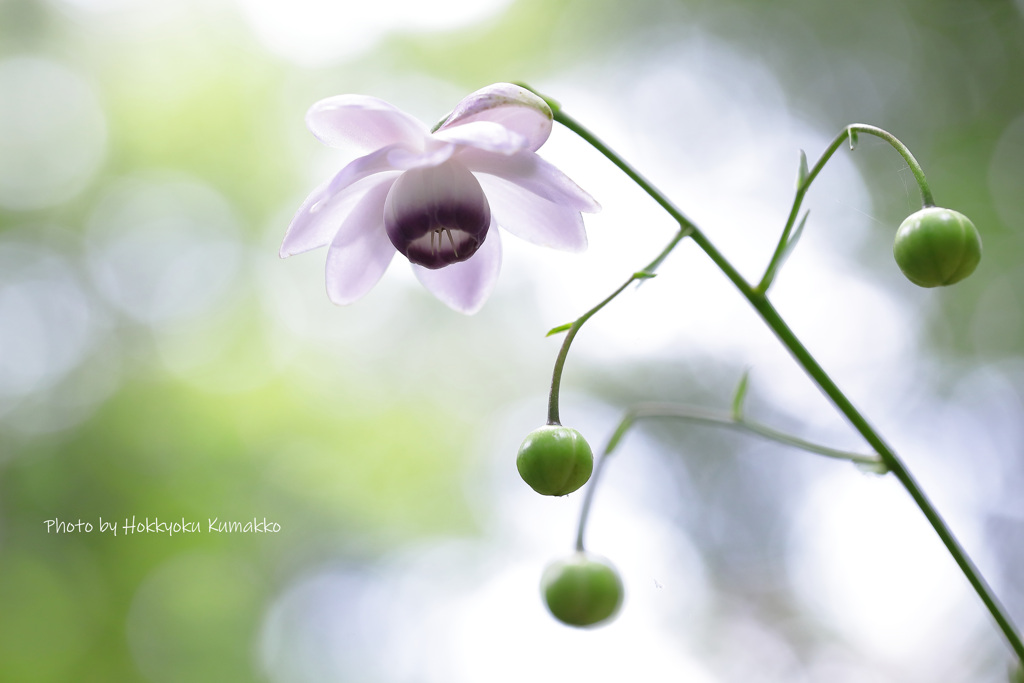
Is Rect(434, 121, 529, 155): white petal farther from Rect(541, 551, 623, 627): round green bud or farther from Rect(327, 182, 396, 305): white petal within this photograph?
Rect(541, 551, 623, 627): round green bud

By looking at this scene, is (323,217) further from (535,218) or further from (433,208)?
(535,218)

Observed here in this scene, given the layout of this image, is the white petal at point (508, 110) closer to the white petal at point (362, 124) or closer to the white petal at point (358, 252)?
the white petal at point (362, 124)

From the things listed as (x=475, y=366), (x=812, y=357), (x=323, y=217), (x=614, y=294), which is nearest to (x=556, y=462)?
(x=614, y=294)

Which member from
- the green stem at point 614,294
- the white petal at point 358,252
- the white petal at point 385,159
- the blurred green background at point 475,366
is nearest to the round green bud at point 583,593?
the green stem at point 614,294

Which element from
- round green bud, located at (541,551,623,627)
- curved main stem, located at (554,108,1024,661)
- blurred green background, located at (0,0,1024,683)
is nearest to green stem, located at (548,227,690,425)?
curved main stem, located at (554,108,1024,661)

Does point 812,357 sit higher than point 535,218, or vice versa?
point 535,218

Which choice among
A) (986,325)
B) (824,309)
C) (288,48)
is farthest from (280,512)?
(986,325)
